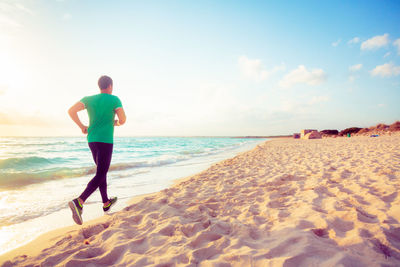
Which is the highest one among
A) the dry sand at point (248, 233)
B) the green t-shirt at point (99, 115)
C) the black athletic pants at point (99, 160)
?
the green t-shirt at point (99, 115)

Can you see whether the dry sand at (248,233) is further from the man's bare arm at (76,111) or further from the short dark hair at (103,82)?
the short dark hair at (103,82)

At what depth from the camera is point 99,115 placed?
9.07 feet

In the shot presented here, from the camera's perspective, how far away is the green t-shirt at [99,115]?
9.05ft

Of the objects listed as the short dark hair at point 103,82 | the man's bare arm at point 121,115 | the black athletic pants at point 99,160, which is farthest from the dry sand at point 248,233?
the short dark hair at point 103,82

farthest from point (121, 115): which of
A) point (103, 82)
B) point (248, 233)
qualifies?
point (248, 233)

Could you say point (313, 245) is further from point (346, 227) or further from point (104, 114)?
point (104, 114)

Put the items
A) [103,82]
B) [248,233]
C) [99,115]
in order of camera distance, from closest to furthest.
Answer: [248,233] → [99,115] → [103,82]

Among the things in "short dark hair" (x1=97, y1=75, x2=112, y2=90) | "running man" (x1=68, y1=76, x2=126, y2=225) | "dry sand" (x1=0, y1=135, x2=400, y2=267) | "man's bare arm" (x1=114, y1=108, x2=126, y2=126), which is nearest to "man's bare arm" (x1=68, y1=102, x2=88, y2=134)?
"running man" (x1=68, y1=76, x2=126, y2=225)

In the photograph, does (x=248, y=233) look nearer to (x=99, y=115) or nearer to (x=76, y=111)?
(x=99, y=115)

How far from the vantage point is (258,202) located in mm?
3004

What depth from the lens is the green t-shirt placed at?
276 centimetres

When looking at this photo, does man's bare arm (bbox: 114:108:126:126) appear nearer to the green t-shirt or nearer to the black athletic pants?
the green t-shirt

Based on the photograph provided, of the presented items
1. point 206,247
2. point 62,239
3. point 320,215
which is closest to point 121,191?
point 62,239

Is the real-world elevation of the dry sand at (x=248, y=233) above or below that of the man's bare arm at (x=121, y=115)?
below
